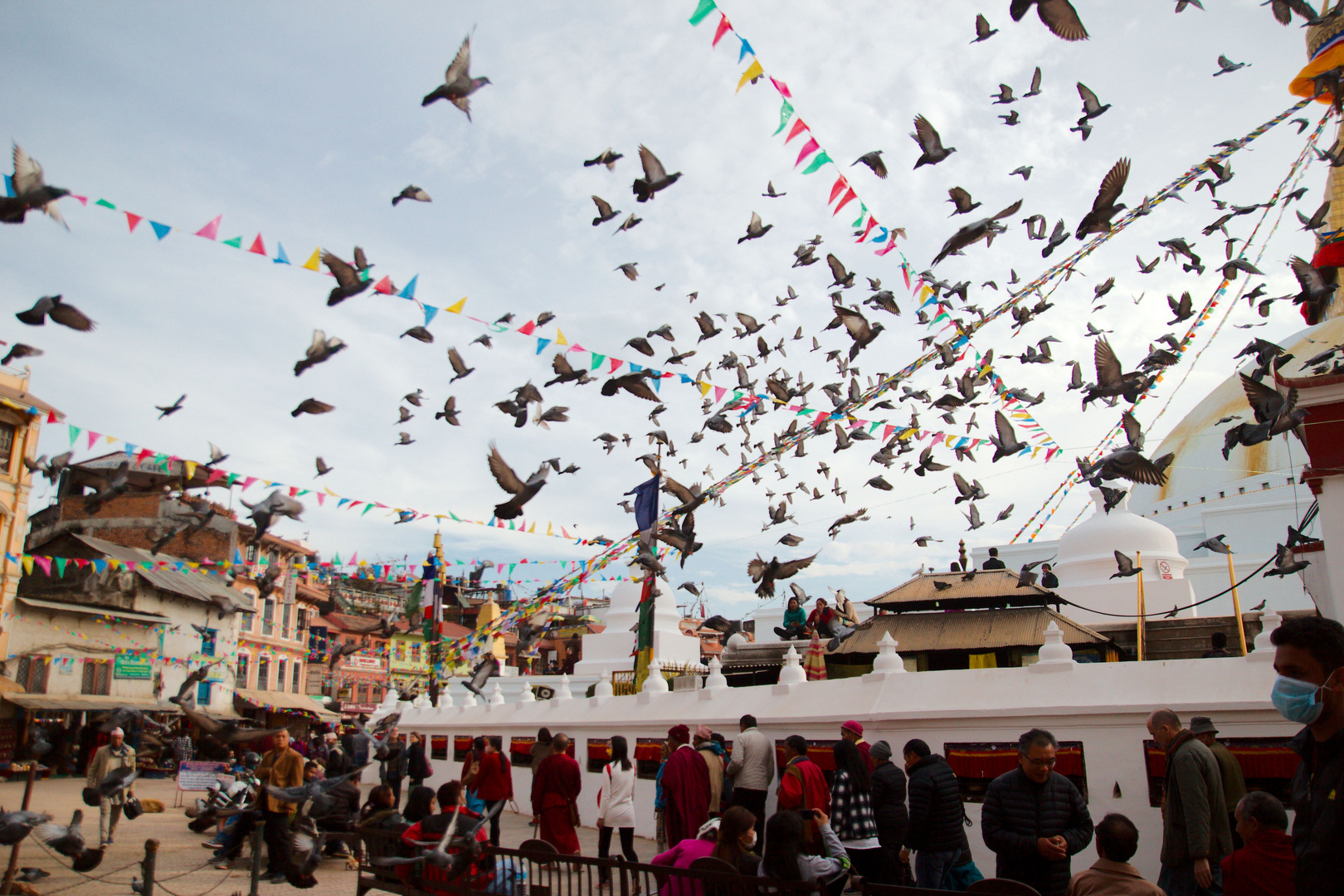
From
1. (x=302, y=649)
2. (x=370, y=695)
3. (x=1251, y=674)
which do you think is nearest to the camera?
(x=1251, y=674)

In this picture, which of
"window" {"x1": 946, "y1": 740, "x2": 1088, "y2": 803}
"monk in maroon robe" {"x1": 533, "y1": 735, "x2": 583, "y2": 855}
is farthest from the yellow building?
"window" {"x1": 946, "y1": 740, "x2": 1088, "y2": 803}

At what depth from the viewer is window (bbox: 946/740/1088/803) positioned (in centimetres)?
798

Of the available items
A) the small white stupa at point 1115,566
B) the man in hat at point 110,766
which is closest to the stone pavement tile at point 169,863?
the man in hat at point 110,766

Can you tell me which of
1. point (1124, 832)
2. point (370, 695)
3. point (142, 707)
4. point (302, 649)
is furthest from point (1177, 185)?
point (370, 695)

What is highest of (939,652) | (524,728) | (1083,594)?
(1083,594)

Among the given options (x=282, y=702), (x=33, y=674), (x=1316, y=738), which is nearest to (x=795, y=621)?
(x=1316, y=738)

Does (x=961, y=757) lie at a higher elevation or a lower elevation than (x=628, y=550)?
lower

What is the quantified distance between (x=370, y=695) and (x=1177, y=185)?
41803 mm

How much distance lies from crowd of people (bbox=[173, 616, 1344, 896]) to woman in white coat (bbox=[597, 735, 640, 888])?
15 millimetres

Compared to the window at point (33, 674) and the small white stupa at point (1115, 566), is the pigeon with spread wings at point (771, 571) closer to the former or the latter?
the small white stupa at point (1115, 566)

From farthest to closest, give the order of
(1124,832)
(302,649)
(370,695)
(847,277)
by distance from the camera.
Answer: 1. (370,695)
2. (302,649)
3. (847,277)
4. (1124,832)

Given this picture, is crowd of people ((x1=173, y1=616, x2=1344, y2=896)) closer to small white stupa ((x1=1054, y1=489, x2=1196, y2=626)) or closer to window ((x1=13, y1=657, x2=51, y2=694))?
small white stupa ((x1=1054, y1=489, x2=1196, y2=626))

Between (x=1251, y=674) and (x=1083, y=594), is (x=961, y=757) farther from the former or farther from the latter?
(x=1083, y=594)

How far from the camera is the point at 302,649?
129 ft
